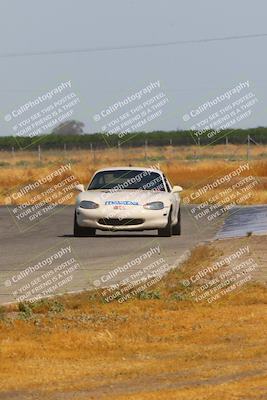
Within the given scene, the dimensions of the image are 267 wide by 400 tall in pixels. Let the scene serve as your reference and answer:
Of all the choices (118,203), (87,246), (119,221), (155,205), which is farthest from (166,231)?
(87,246)

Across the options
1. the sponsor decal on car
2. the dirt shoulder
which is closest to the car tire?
the sponsor decal on car

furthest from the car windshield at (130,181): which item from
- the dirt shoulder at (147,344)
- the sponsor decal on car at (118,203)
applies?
the dirt shoulder at (147,344)

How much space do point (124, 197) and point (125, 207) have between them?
204 millimetres

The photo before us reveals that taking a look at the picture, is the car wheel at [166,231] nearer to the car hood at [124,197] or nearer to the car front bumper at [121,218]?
the car front bumper at [121,218]

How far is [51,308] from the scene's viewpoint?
14.4 meters

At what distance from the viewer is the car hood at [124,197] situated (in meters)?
26.4

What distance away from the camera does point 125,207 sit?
26.4m

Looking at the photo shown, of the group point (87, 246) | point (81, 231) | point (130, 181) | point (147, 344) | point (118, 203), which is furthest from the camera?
point (130, 181)

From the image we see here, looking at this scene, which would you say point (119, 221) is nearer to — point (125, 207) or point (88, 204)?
point (125, 207)

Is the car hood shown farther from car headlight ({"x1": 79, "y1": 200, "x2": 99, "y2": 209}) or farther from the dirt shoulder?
the dirt shoulder

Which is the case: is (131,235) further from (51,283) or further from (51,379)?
(51,379)

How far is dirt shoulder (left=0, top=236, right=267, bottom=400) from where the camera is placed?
9531mm

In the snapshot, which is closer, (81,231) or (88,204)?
(88,204)

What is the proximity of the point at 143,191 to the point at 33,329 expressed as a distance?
1438 cm
